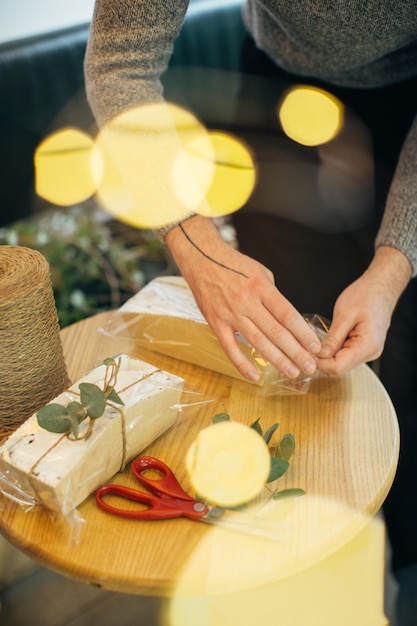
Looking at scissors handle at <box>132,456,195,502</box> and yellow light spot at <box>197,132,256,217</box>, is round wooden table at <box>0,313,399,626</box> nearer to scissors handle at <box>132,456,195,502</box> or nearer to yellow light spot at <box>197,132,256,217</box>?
scissors handle at <box>132,456,195,502</box>

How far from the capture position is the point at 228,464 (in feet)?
2.60

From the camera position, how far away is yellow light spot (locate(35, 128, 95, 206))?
6.35ft

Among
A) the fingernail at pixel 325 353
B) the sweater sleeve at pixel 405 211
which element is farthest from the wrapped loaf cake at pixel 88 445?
the sweater sleeve at pixel 405 211

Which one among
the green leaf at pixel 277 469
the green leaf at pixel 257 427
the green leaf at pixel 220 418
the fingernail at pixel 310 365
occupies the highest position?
the fingernail at pixel 310 365

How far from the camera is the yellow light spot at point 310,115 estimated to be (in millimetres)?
1234

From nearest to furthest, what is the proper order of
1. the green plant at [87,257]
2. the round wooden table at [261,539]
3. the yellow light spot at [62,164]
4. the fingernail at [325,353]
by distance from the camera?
the round wooden table at [261,539] → the fingernail at [325,353] → the yellow light spot at [62,164] → the green plant at [87,257]

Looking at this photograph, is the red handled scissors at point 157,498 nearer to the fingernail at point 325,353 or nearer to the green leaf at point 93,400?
the green leaf at point 93,400

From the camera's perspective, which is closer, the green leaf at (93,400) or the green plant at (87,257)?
the green leaf at (93,400)

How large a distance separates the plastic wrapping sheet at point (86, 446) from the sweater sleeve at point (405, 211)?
0.44 m

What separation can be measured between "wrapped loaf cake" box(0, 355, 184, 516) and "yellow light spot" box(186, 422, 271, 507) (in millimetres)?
74

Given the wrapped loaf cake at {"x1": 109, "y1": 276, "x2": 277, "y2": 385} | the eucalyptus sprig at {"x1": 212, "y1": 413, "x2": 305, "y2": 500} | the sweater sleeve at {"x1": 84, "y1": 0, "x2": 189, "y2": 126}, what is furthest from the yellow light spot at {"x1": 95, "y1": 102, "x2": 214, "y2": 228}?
the eucalyptus sprig at {"x1": 212, "y1": 413, "x2": 305, "y2": 500}

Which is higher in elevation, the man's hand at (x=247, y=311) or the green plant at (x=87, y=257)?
the man's hand at (x=247, y=311)

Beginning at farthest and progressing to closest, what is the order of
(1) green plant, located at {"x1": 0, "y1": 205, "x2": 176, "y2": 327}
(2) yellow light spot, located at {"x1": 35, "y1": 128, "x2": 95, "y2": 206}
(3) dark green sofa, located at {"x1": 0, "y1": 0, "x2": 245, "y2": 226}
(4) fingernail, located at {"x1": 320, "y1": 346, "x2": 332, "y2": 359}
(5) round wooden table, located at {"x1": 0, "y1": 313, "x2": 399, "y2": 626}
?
(1) green plant, located at {"x1": 0, "y1": 205, "x2": 176, "y2": 327} → (2) yellow light spot, located at {"x1": 35, "y1": 128, "x2": 95, "y2": 206} → (3) dark green sofa, located at {"x1": 0, "y1": 0, "x2": 245, "y2": 226} → (4) fingernail, located at {"x1": 320, "y1": 346, "x2": 332, "y2": 359} → (5) round wooden table, located at {"x1": 0, "y1": 313, "x2": 399, "y2": 626}

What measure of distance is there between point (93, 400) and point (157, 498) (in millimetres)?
147
